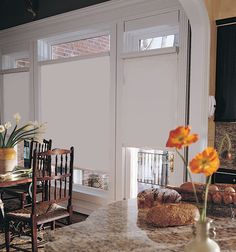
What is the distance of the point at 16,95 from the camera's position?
17.4 ft

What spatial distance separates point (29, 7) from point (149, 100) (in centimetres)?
265

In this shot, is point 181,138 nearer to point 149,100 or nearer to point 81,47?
point 149,100

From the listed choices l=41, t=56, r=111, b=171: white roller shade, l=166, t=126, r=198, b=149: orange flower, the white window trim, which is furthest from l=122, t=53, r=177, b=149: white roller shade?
l=166, t=126, r=198, b=149: orange flower

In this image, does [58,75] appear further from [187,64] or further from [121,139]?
[187,64]

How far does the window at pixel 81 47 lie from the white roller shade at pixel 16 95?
662 millimetres

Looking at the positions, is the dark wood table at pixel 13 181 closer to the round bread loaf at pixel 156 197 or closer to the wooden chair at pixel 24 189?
the wooden chair at pixel 24 189

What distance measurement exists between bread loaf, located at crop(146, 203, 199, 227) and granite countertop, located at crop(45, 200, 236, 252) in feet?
0.07

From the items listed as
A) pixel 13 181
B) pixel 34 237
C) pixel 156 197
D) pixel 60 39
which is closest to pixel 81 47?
pixel 60 39

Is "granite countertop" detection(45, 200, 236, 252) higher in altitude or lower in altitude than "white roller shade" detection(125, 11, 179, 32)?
lower

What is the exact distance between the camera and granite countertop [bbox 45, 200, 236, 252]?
106 cm

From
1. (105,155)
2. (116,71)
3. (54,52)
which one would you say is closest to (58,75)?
(54,52)

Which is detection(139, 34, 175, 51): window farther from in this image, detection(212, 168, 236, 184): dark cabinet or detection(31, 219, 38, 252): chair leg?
detection(31, 219, 38, 252): chair leg

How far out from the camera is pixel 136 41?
386 cm

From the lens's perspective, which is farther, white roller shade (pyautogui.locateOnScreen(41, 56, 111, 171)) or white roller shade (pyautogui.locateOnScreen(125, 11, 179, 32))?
white roller shade (pyautogui.locateOnScreen(41, 56, 111, 171))
